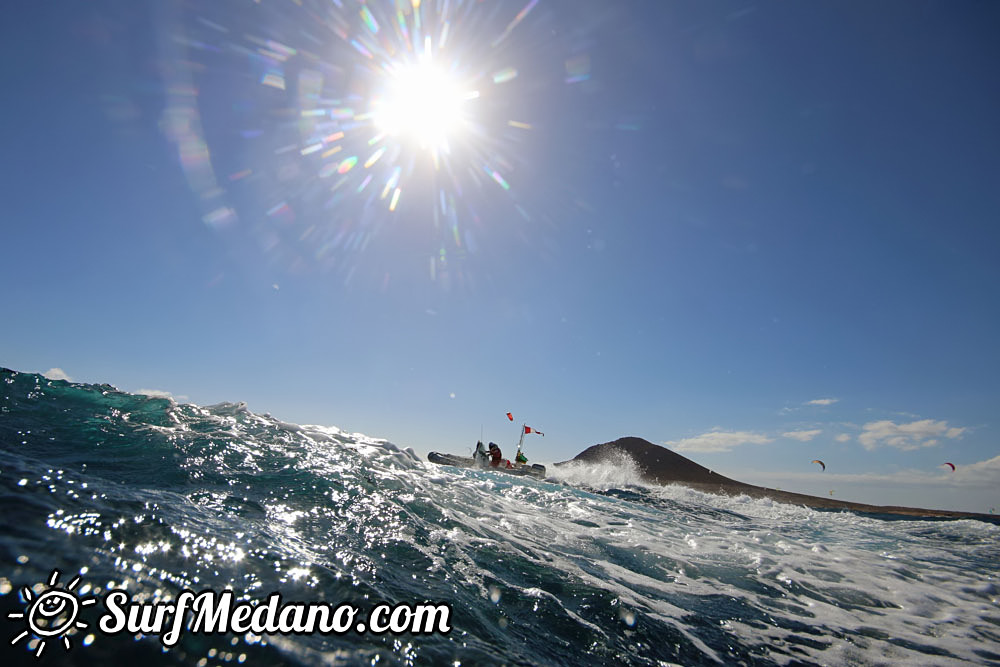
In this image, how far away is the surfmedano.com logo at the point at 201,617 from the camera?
179 cm

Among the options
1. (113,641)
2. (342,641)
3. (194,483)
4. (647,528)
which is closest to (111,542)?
(113,641)

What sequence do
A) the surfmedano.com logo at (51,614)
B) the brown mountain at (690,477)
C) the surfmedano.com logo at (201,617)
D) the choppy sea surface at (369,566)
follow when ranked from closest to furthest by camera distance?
the surfmedano.com logo at (51,614), the surfmedano.com logo at (201,617), the choppy sea surface at (369,566), the brown mountain at (690,477)

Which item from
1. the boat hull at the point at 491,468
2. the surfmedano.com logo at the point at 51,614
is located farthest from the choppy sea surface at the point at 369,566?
the boat hull at the point at 491,468

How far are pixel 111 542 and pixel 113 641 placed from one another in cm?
120

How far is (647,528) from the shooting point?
9211 mm

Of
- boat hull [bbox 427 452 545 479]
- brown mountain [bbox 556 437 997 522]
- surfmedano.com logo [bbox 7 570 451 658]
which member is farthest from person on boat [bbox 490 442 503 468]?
surfmedano.com logo [bbox 7 570 451 658]

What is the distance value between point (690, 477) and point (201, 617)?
40251 mm

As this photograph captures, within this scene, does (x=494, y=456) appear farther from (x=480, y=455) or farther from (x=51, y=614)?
(x=51, y=614)

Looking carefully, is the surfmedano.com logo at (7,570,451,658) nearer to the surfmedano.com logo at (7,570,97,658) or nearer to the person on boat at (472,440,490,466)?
the surfmedano.com logo at (7,570,97,658)

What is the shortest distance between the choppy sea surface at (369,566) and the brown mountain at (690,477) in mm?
22270

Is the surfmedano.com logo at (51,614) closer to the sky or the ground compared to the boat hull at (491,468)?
closer to the sky

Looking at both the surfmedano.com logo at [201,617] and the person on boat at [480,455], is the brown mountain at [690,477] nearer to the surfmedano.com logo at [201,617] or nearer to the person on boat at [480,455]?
the person on boat at [480,455]

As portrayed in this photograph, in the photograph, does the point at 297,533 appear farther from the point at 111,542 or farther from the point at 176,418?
the point at 176,418

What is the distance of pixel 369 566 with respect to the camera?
11.0ft
